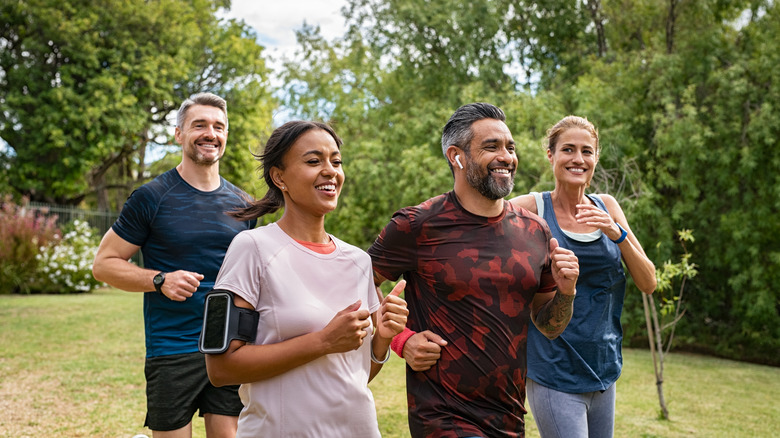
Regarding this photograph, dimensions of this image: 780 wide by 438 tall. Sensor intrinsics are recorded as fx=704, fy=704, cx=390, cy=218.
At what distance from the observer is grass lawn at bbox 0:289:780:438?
25.6 feet

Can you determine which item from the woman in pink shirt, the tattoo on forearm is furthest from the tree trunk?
the woman in pink shirt

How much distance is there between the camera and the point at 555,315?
Answer: 310 cm

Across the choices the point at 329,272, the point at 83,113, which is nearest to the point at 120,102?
the point at 83,113

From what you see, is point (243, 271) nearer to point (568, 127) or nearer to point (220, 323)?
point (220, 323)

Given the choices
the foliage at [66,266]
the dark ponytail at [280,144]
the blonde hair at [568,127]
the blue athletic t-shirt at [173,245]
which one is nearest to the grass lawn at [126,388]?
the blue athletic t-shirt at [173,245]

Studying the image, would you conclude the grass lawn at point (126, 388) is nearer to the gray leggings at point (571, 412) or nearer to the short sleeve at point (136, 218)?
the short sleeve at point (136, 218)

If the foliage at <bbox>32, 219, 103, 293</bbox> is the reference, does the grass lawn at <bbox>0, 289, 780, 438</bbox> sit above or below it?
below

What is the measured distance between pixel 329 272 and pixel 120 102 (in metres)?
26.0

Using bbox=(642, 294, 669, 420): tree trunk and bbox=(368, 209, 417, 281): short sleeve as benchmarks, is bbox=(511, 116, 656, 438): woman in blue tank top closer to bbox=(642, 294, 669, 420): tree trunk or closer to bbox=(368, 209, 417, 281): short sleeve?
bbox=(368, 209, 417, 281): short sleeve

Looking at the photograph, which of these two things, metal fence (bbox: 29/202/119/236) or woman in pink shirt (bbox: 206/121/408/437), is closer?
woman in pink shirt (bbox: 206/121/408/437)

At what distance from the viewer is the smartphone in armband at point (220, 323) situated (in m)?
2.21

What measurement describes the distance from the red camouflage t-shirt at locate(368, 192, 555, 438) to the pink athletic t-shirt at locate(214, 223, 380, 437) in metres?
0.45

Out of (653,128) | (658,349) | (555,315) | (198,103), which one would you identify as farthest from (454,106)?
(555,315)

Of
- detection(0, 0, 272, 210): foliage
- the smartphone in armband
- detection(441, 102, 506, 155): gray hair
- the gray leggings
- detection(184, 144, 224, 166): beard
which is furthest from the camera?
detection(0, 0, 272, 210): foliage
